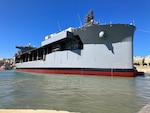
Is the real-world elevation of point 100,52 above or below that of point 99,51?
below

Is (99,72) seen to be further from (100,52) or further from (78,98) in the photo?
(78,98)

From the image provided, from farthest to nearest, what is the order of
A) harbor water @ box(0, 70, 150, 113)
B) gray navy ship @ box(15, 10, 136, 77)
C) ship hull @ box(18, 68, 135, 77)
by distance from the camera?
1. gray navy ship @ box(15, 10, 136, 77)
2. ship hull @ box(18, 68, 135, 77)
3. harbor water @ box(0, 70, 150, 113)

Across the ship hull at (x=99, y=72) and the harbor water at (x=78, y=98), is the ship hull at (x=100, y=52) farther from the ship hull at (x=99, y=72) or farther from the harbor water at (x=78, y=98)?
the harbor water at (x=78, y=98)

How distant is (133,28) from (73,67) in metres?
10.6

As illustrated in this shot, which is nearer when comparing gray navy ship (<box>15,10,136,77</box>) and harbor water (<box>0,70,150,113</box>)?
harbor water (<box>0,70,150,113</box>)

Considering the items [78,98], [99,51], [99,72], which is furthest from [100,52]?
[78,98]

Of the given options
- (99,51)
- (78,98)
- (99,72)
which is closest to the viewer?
(78,98)

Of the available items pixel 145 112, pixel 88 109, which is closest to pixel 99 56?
pixel 88 109

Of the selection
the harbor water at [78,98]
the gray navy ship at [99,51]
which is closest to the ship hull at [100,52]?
the gray navy ship at [99,51]

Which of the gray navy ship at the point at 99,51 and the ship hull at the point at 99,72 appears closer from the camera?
the ship hull at the point at 99,72

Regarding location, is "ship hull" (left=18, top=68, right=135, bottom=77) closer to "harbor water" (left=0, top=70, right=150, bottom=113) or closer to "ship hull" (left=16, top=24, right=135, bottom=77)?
"ship hull" (left=16, top=24, right=135, bottom=77)

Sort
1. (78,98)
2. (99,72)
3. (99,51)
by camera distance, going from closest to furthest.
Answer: (78,98), (99,72), (99,51)

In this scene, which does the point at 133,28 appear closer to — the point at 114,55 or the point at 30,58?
the point at 114,55

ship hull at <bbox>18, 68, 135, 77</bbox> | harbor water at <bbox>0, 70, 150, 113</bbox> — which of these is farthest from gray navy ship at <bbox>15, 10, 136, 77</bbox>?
harbor water at <bbox>0, 70, 150, 113</bbox>
